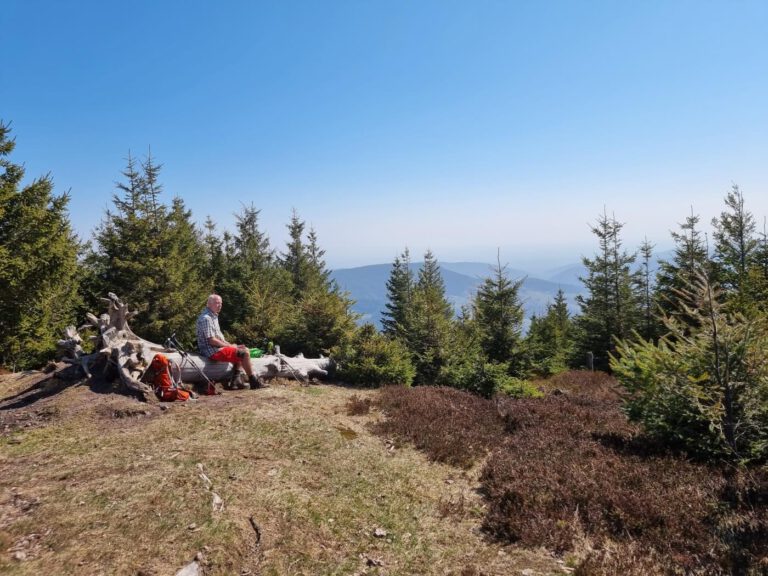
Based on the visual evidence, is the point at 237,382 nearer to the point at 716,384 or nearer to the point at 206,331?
the point at 206,331

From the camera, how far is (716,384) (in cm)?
684

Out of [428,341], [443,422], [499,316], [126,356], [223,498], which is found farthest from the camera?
[499,316]

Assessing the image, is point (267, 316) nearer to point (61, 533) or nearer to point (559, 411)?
point (559, 411)

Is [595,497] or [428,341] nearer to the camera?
[595,497]

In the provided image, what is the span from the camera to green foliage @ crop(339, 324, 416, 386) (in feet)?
46.9

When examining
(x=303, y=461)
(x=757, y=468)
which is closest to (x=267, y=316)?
(x=303, y=461)

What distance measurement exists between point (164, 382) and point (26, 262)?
1216cm

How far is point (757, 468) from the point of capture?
6.49 m

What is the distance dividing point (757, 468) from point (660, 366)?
1.97 m

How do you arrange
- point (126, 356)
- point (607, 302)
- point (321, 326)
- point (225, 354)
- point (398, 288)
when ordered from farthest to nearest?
point (398, 288) → point (607, 302) → point (321, 326) → point (225, 354) → point (126, 356)

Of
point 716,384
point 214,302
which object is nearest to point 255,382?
point 214,302

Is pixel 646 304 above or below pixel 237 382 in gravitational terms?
above

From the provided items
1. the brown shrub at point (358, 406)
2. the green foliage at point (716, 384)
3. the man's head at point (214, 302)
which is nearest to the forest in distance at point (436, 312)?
the green foliage at point (716, 384)

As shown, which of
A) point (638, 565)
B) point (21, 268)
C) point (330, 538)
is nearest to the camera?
point (638, 565)
